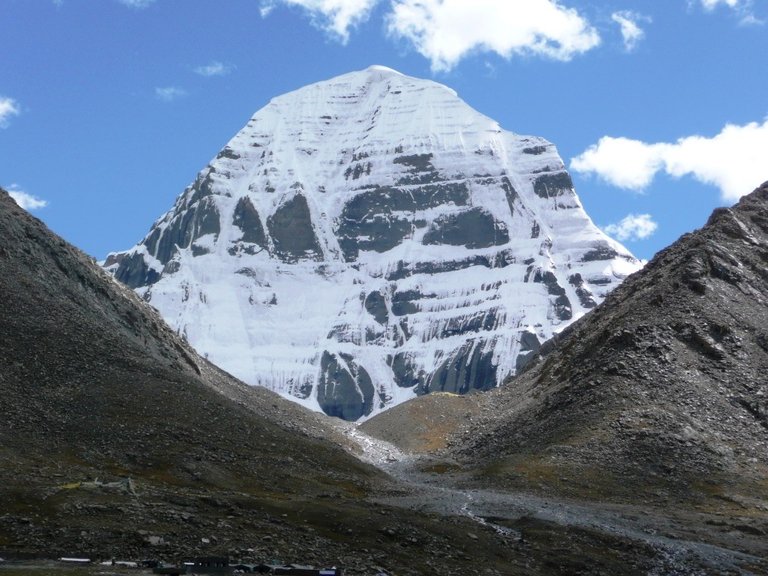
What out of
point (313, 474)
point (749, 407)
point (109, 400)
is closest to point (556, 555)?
point (313, 474)

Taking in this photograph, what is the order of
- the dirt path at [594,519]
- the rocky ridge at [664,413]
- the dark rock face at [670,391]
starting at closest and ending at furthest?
the dirt path at [594,519]
the rocky ridge at [664,413]
the dark rock face at [670,391]

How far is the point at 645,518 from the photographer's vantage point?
336 feet

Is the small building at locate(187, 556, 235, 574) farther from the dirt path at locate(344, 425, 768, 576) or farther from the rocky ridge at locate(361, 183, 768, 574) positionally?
the rocky ridge at locate(361, 183, 768, 574)

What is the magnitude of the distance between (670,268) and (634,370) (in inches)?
1138

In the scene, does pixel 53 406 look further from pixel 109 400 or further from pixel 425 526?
pixel 425 526

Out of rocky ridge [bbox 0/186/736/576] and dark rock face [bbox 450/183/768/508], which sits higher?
dark rock face [bbox 450/183/768/508]

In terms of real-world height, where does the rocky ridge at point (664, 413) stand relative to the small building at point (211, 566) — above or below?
above

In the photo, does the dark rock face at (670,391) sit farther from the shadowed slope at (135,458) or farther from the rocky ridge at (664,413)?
the shadowed slope at (135,458)

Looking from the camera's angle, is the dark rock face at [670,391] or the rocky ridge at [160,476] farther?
the dark rock face at [670,391]

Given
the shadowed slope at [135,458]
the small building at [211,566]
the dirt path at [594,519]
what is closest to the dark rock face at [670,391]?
the dirt path at [594,519]

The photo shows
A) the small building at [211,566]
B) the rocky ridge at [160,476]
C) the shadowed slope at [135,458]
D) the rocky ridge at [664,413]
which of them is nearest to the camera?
the small building at [211,566]

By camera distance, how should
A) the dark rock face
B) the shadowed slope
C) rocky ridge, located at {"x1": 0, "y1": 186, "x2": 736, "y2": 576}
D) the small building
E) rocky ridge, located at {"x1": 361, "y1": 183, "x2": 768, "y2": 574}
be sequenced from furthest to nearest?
the dark rock face
rocky ridge, located at {"x1": 361, "y1": 183, "x2": 768, "y2": 574}
rocky ridge, located at {"x1": 0, "y1": 186, "x2": 736, "y2": 576}
the shadowed slope
the small building

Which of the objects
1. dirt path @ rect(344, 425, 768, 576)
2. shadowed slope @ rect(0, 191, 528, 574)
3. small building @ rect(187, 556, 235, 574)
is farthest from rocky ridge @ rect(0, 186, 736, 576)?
small building @ rect(187, 556, 235, 574)

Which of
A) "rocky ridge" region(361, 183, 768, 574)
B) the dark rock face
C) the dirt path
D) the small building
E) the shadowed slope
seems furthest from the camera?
the dark rock face
